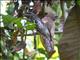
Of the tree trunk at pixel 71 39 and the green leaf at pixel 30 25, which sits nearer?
the tree trunk at pixel 71 39

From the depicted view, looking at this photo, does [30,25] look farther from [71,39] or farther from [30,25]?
[71,39]

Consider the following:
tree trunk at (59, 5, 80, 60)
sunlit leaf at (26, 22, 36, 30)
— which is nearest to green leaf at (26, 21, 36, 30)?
sunlit leaf at (26, 22, 36, 30)

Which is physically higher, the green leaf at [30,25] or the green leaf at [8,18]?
the green leaf at [8,18]

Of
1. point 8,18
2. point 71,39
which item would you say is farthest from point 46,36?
point 8,18

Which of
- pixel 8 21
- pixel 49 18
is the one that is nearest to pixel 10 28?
pixel 8 21

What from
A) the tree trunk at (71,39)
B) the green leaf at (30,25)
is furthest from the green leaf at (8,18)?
the tree trunk at (71,39)

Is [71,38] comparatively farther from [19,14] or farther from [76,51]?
[19,14]

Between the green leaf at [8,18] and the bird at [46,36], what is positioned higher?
the green leaf at [8,18]

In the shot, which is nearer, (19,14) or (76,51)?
(76,51)

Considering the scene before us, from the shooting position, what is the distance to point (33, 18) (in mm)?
773

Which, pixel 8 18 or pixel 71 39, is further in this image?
pixel 8 18

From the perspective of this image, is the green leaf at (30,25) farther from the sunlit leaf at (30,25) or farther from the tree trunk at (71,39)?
the tree trunk at (71,39)

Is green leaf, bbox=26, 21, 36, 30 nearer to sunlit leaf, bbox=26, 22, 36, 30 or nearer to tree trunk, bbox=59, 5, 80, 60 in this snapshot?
sunlit leaf, bbox=26, 22, 36, 30

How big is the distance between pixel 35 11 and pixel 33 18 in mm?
48
